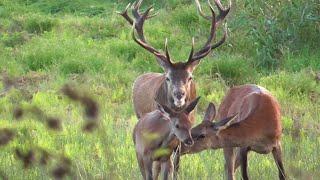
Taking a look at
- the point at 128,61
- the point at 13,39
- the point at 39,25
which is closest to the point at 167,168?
the point at 128,61

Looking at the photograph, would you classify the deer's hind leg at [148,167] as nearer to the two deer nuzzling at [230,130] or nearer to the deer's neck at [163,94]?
the two deer nuzzling at [230,130]

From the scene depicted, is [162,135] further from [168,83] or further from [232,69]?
[232,69]

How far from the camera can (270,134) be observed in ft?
19.8

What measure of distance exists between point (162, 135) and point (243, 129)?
0.58m

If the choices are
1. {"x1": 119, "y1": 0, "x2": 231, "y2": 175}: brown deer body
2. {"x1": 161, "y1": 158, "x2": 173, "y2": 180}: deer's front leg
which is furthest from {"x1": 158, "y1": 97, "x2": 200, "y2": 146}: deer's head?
{"x1": 119, "y1": 0, "x2": 231, "y2": 175}: brown deer body

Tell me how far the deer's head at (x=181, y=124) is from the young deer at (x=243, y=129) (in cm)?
12

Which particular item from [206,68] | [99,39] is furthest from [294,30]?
[99,39]

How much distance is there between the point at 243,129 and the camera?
580 cm

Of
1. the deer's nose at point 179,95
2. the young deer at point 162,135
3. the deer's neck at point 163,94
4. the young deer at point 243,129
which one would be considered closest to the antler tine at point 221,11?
the deer's neck at point 163,94

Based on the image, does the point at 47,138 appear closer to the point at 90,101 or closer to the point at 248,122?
the point at 248,122

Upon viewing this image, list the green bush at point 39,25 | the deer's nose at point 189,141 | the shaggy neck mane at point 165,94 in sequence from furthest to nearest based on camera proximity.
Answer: the green bush at point 39,25 < the shaggy neck mane at point 165,94 < the deer's nose at point 189,141

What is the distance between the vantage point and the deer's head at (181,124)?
518cm

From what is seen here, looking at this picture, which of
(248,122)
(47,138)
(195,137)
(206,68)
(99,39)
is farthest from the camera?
(99,39)

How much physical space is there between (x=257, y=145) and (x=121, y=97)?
4630mm
